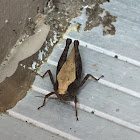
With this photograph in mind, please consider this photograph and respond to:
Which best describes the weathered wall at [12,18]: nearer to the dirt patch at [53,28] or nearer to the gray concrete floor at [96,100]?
the dirt patch at [53,28]

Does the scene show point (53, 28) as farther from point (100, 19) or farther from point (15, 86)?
point (15, 86)

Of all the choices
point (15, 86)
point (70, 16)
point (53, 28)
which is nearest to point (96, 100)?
point (15, 86)

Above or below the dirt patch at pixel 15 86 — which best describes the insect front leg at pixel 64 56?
above

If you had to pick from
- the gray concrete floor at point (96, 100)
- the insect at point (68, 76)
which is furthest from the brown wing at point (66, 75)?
the gray concrete floor at point (96, 100)

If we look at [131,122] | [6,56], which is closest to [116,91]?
[131,122]

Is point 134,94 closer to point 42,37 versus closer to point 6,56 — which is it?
point 42,37
